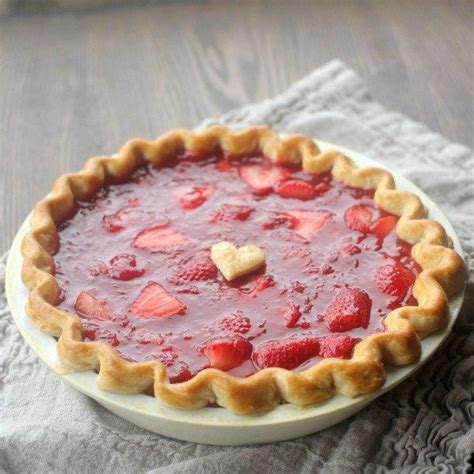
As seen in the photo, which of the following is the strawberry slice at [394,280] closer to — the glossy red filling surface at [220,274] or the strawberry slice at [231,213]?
the glossy red filling surface at [220,274]

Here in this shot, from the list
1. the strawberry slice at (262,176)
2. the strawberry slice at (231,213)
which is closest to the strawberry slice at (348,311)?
the strawberry slice at (231,213)

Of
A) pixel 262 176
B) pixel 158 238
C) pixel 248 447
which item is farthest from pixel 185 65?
pixel 248 447

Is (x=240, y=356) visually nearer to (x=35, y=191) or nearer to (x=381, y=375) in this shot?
(x=381, y=375)

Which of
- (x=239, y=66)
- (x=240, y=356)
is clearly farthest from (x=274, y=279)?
(x=239, y=66)

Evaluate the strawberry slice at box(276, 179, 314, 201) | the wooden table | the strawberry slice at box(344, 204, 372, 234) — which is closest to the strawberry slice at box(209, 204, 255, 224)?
the strawberry slice at box(276, 179, 314, 201)

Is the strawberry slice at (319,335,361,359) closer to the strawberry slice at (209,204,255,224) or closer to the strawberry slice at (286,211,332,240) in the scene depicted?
the strawberry slice at (286,211,332,240)

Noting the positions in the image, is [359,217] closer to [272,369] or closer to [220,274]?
[220,274]
